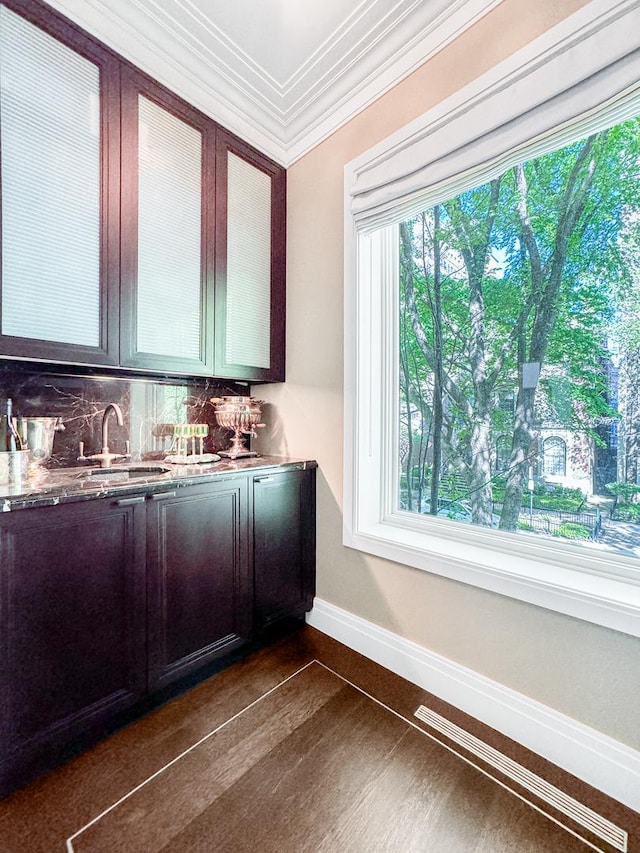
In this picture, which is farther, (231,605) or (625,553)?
(231,605)

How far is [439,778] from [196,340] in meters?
2.06

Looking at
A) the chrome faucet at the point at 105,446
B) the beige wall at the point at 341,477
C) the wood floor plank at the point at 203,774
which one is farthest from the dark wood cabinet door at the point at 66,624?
the beige wall at the point at 341,477

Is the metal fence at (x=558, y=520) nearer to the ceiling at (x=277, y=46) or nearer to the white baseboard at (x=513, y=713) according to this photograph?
the white baseboard at (x=513, y=713)

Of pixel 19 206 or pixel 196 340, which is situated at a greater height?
pixel 19 206

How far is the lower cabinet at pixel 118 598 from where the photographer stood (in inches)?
47.8

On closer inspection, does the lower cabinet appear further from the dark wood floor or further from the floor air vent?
the floor air vent

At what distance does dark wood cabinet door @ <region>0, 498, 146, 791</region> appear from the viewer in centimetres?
120

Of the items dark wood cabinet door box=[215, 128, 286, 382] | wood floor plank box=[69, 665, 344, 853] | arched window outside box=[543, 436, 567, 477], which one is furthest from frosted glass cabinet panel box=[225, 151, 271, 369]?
wood floor plank box=[69, 665, 344, 853]

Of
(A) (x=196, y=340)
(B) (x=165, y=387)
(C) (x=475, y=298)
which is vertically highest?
(C) (x=475, y=298)

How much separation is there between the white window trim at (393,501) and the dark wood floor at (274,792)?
62 centimetres

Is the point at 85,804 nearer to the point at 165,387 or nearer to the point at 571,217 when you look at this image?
the point at 165,387

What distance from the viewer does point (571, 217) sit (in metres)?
1.47

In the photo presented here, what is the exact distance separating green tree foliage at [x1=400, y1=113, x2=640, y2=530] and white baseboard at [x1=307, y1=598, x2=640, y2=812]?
643 mm

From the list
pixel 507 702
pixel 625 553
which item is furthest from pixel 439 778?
pixel 625 553
